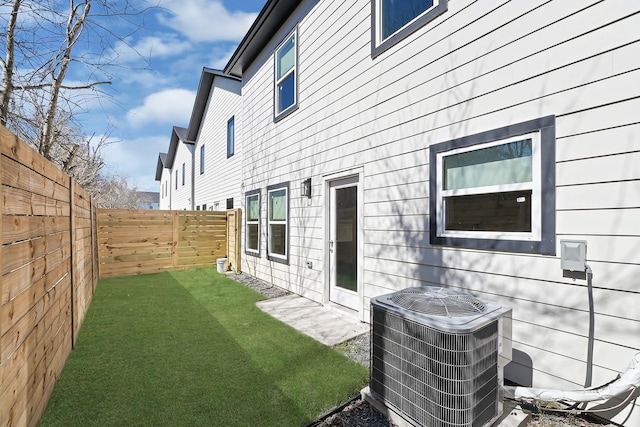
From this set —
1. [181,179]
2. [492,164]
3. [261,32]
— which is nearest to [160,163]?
[181,179]

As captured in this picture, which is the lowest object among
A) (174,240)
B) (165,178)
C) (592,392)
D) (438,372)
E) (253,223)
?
(592,392)

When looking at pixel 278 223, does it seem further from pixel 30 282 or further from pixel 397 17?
pixel 30 282

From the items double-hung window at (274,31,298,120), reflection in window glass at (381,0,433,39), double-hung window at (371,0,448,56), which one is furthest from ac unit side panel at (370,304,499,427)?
double-hung window at (274,31,298,120)

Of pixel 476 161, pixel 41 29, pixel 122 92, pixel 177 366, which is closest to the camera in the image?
pixel 476 161

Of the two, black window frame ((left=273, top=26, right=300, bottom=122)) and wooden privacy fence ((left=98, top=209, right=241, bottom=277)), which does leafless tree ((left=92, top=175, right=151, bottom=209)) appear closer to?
wooden privacy fence ((left=98, top=209, right=241, bottom=277))

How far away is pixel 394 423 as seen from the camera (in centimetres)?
230

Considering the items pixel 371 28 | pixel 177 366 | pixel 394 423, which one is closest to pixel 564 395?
pixel 394 423

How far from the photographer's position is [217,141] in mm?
11703

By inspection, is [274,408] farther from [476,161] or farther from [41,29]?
[41,29]

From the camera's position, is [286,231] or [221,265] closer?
[286,231]

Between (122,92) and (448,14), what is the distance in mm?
4607

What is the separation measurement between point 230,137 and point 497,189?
9.01 metres

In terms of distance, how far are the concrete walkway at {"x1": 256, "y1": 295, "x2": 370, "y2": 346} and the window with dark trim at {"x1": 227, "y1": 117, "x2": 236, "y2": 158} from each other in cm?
586

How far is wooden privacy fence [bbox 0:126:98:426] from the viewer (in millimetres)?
1671
